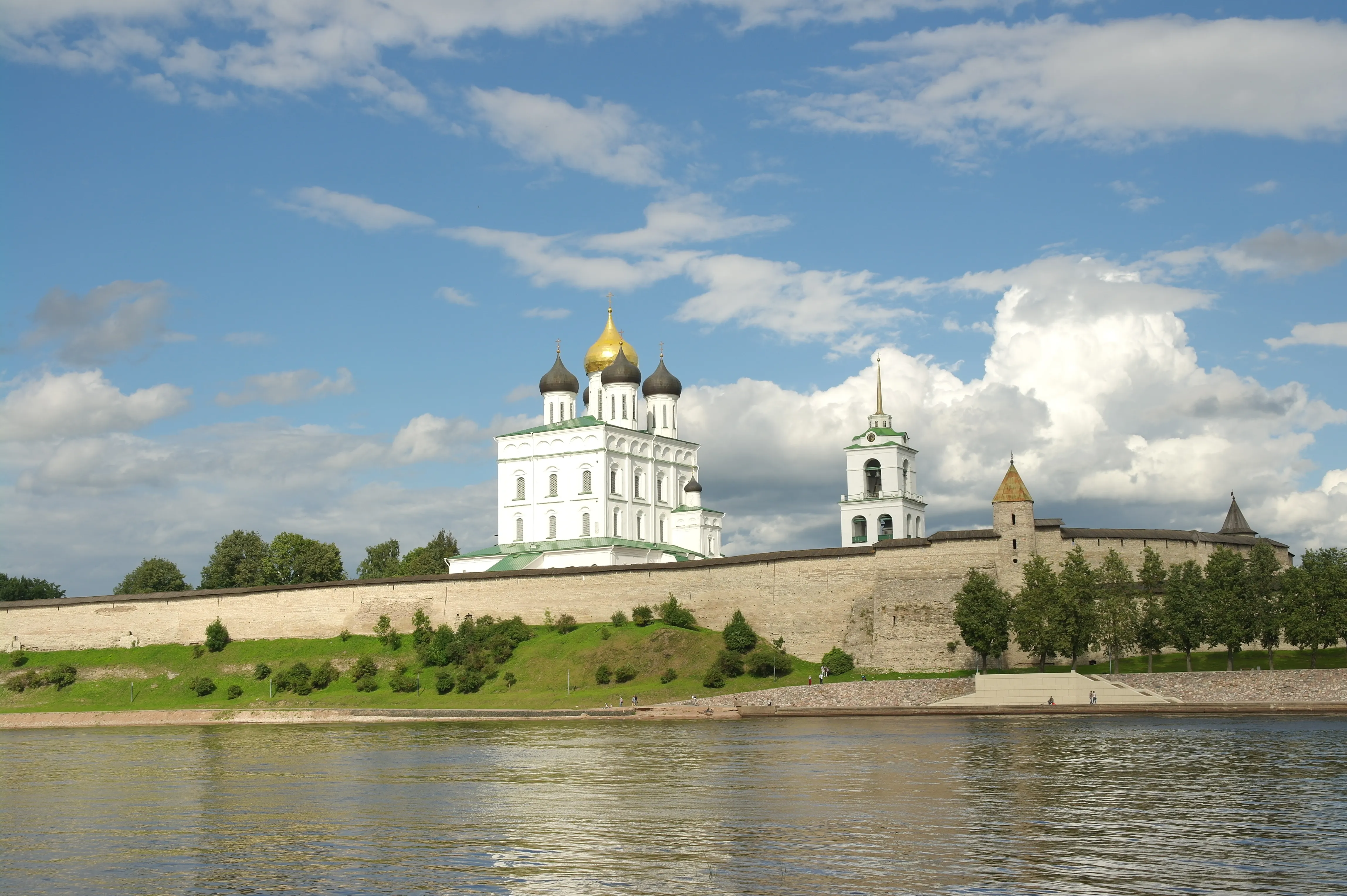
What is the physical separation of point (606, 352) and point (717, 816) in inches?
1962

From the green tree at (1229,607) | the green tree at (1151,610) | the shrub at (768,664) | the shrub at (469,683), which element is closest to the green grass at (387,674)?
the shrub at (469,683)

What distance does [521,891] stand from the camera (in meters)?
12.5

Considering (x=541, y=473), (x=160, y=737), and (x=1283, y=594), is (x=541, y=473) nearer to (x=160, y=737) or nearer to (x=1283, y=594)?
(x=160, y=737)

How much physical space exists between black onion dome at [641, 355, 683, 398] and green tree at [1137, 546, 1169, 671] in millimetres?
28690

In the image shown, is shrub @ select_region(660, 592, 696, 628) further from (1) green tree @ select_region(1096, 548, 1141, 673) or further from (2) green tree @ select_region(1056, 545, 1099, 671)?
(1) green tree @ select_region(1096, 548, 1141, 673)

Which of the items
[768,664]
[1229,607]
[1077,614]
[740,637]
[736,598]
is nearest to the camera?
[1229,607]

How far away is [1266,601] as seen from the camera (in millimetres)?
37656

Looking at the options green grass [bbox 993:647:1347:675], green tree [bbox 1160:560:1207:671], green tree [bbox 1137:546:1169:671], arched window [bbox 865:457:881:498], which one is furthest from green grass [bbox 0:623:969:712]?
arched window [bbox 865:457:881:498]

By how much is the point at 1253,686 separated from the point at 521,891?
89.5ft

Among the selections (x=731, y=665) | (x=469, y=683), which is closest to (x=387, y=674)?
(x=469, y=683)

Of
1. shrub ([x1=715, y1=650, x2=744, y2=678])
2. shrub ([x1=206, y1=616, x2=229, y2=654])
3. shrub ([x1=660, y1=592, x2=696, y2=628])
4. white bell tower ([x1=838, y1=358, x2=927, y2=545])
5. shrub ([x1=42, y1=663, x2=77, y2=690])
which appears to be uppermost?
white bell tower ([x1=838, y1=358, x2=927, y2=545])

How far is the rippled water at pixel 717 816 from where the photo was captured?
511 inches

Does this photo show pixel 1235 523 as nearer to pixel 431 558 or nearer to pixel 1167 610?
pixel 1167 610

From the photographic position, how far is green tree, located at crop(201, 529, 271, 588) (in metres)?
69.9
